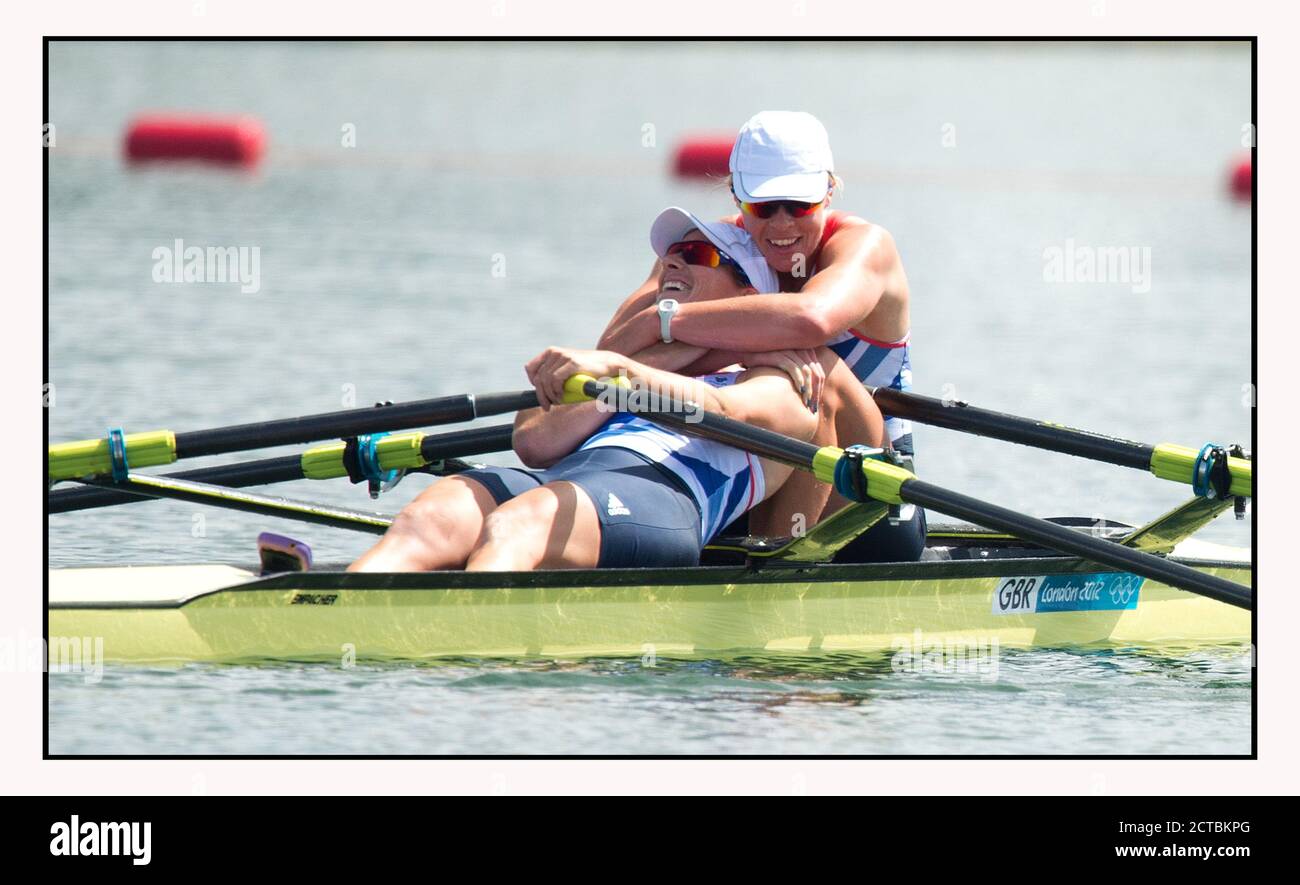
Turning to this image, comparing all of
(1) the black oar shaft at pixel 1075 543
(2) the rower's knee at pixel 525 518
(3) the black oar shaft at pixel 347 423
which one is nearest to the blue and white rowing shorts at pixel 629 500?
(2) the rower's knee at pixel 525 518

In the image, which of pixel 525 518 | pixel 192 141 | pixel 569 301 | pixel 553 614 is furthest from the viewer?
pixel 192 141

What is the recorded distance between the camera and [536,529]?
6750 millimetres

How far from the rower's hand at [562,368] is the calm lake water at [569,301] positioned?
0.86 meters

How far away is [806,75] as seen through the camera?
156 feet

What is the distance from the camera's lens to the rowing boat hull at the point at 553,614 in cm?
661

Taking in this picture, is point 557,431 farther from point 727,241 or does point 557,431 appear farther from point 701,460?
point 727,241

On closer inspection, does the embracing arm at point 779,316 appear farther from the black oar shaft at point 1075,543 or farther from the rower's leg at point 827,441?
the black oar shaft at point 1075,543

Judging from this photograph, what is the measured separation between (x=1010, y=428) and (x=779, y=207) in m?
1.33

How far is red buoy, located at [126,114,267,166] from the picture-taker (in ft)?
84.2

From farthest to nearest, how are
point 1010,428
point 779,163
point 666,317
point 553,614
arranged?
point 1010,428
point 779,163
point 666,317
point 553,614

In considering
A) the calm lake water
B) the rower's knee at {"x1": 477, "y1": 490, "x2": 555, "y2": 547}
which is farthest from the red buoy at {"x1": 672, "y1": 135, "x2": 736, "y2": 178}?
the rower's knee at {"x1": 477, "y1": 490, "x2": 555, "y2": 547}

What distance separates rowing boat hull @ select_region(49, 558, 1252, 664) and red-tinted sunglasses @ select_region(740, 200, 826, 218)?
45.9 inches

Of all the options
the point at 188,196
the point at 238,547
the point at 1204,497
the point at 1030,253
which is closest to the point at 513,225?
the point at 188,196

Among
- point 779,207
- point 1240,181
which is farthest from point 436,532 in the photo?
point 1240,181
